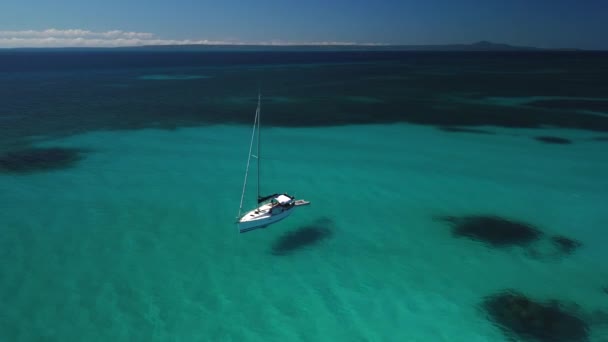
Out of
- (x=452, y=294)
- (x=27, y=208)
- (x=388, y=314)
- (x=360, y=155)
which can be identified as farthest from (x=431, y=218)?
(x=27, y=208)

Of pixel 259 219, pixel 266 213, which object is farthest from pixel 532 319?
pixel 259 219

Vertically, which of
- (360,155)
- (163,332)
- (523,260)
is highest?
(360,155)

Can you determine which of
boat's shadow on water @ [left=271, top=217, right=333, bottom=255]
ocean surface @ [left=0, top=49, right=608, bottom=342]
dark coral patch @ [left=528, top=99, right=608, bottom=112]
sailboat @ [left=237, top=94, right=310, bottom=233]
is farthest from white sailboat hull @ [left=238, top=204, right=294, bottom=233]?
dark coral patch @ [left=528, top=99, right=608, bottom=112]

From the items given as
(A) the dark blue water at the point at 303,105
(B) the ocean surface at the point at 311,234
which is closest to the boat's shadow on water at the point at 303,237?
(B) the ocean surface at the point at 311,234

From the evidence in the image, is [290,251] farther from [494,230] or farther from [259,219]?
[494,230]

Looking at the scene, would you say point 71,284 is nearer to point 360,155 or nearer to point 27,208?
point 27,208

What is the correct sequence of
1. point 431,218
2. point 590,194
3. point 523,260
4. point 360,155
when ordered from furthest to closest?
point 360,155 < point 590,194 < point 431,218 < point 523,260

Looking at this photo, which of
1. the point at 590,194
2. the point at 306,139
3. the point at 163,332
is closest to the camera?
the point at 163,332

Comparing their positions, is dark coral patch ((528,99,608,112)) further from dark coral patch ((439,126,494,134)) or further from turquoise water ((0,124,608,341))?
turquoise water ((0,124,608,341))
